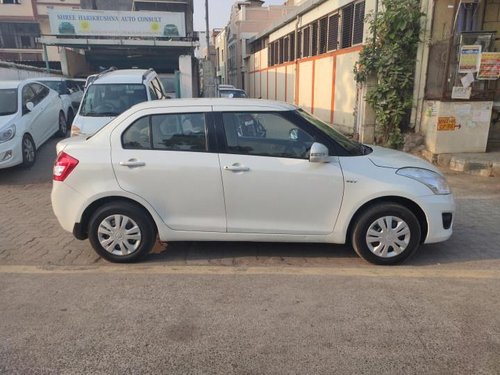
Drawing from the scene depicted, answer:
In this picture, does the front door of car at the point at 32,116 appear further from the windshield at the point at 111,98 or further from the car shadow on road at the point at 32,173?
the windshield at the point at 111,98

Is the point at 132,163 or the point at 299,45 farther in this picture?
the point at 299,45

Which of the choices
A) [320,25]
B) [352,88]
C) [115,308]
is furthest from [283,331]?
[320,25]

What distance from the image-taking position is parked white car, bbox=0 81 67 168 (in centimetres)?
797

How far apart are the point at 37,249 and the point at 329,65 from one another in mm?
11540

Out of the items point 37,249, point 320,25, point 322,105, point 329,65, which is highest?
point 320,25

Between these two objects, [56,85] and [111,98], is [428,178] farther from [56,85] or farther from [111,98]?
[56,85]

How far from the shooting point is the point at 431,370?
267cm

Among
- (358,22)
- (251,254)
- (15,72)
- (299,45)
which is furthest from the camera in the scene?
(15,72)

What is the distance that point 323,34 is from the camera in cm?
1491

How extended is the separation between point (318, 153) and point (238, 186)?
0.85 metres

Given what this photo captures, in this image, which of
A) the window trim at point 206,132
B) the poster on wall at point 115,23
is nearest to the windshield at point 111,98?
the window trim at point 206,132

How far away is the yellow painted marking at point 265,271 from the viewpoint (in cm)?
402

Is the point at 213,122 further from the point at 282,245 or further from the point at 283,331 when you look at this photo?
the point at 283,331

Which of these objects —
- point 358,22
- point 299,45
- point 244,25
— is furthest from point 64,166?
point 244,25
